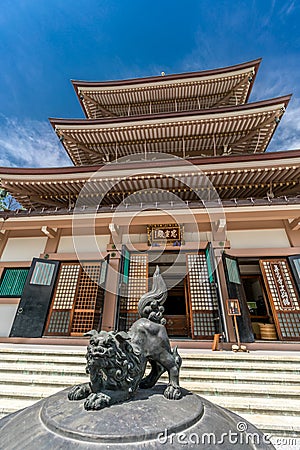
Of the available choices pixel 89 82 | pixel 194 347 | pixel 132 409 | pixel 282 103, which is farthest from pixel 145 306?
pixel 89 82

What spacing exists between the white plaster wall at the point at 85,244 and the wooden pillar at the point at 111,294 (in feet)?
2.20

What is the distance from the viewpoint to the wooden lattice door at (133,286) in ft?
20.7

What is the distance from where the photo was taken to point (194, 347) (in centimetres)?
527

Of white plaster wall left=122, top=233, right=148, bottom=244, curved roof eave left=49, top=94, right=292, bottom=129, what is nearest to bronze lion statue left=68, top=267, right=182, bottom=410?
white plaster wall left=122, top=233, right=148, bottom=244

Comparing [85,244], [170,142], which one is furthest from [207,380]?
[170,142]

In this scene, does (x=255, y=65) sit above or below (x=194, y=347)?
above

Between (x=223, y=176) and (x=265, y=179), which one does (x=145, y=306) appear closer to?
(x=223, y=176)

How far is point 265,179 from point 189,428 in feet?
23.4

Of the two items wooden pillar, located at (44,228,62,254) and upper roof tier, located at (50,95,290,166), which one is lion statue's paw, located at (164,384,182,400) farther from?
upper roof tier, located at (50,95,290,166)

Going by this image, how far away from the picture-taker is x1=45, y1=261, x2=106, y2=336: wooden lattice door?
639cm

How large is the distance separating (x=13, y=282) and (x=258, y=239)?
803 centimetres

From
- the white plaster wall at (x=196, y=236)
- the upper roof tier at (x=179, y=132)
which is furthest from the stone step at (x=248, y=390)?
the upper roof tier at (x=179, y=132)

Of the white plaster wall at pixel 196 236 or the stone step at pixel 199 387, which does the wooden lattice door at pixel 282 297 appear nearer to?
the white plaster wall at pixel 196 236

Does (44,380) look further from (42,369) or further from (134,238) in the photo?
(134,238)
